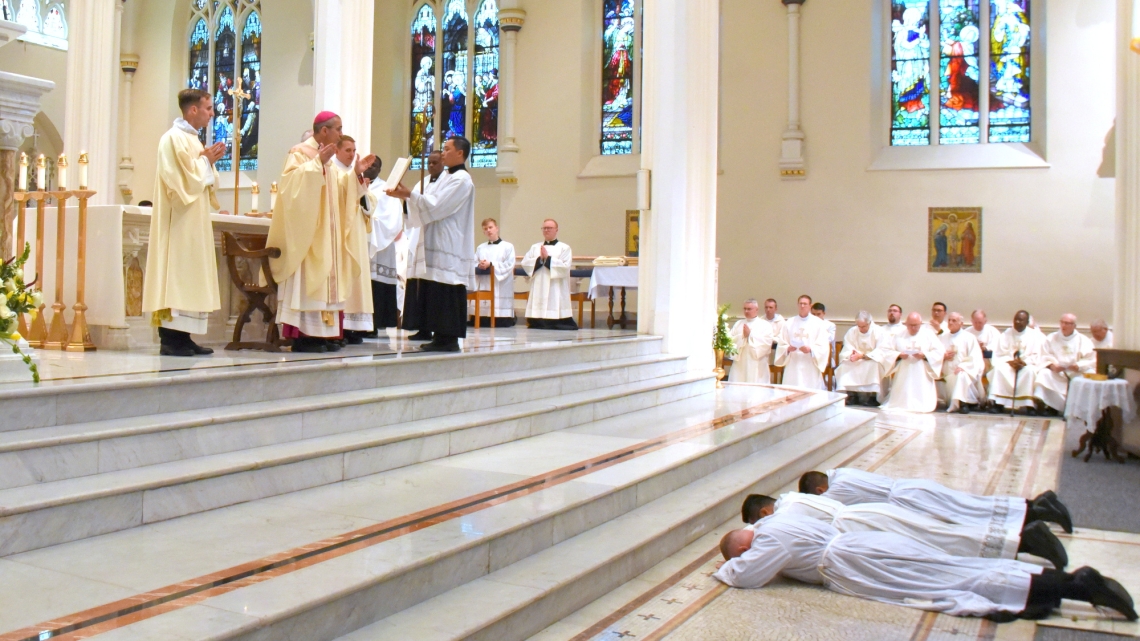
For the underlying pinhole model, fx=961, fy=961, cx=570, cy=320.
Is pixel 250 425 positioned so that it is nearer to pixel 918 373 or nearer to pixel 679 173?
pixel 679 173

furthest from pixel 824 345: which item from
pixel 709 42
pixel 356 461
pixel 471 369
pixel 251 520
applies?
pixel 251 520

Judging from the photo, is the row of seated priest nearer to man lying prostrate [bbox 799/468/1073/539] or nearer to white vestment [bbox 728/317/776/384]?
white vestment [bbox 728/317/776/384]

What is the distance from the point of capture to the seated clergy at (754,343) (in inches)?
501

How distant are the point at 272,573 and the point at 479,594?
0.78 meters

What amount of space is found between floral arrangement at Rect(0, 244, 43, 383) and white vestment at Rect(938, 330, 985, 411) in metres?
10.4

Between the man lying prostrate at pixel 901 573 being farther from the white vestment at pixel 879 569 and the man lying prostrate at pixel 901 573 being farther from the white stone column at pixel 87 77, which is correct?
the white stone column at pixel 87 77

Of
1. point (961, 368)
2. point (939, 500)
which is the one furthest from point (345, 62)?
point (961, 368)

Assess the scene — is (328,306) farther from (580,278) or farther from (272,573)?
(580,278)

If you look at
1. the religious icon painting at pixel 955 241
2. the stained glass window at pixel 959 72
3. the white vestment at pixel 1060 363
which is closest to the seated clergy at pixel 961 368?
→ the white vestment at pixel 1060 363

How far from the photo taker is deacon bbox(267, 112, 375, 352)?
620 centimetres

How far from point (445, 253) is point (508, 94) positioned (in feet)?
31.2

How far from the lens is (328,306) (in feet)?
20.9

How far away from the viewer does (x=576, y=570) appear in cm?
391

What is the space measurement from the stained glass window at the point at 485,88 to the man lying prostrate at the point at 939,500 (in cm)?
1195
